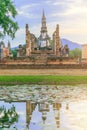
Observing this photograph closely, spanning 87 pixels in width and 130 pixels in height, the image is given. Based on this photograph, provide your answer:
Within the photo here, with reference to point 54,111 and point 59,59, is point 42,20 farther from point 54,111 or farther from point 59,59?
point 54,111

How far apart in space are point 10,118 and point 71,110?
2.64m

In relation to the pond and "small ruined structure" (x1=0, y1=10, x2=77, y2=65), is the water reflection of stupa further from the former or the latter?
"small ruined structure" (x1=0, y1=10, x2=77, y2=65)

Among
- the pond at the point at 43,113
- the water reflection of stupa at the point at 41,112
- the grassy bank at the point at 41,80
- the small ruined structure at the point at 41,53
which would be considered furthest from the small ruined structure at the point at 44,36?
the water reflection of stupa at the point at 41,112

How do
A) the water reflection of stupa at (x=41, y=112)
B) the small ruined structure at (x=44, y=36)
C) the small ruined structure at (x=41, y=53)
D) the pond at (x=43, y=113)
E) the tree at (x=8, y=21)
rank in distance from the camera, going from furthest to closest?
the small ruined structure at (x=44, y=36) → the small ruined structure at (x=41, y=53) → the tree at (x=8, y=21) → the water reflection of stupa at (x=41, y=112) → the pond at (x=43, y=113)

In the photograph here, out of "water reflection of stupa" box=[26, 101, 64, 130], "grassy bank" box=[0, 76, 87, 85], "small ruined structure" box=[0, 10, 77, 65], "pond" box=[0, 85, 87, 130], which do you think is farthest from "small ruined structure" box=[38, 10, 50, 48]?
"water reflection of stupa" box=[26, 101, 64, 130]

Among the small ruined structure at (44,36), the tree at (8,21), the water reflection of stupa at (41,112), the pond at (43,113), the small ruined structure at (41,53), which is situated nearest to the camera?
the pond at (43,113)

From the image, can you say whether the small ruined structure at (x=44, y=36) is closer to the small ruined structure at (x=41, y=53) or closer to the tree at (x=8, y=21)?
the small ruined structure at (x=41, y=53)

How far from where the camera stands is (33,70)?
36.1 m

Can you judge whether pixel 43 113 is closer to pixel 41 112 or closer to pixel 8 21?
pixel 41 112

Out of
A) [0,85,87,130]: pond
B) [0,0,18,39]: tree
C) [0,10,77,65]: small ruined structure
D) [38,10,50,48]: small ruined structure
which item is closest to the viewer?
[0,85,87,130]: pond

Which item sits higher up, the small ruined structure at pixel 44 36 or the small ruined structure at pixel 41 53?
the small ruined structure at pixel 44 36

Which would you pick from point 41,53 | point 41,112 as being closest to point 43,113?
point 41,112

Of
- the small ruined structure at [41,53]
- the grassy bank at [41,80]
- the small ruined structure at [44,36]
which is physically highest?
the small ruined structure at [44,36]

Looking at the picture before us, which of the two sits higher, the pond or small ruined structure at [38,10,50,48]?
small ruined structure at [38,10,50,48]
